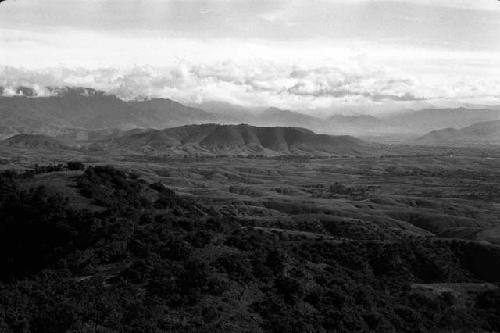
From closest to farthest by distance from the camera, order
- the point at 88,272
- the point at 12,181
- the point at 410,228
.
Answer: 1. the point at 88,272
2. the point at 12,181
3. the point at 410,228

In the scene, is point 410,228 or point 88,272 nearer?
point 88,272

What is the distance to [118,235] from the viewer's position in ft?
177

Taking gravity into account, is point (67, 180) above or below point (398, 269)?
above

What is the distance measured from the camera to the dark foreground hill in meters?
38.9

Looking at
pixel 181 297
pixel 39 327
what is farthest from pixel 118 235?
pixel 39 327

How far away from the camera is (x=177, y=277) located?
4434 centimetres

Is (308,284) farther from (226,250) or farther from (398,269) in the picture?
(398,269)

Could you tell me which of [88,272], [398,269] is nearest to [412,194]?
[398,269]

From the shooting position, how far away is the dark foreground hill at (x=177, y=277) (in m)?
38.9

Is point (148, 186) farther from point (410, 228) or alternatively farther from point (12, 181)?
point (410, 228)

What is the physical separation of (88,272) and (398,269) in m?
38.3

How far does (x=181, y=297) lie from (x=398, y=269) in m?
37.1

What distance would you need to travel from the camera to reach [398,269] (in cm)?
7125

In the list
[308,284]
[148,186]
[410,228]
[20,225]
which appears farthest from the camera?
[410,228]
